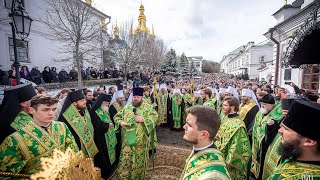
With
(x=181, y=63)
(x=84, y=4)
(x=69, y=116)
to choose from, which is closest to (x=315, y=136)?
(x=69, y=116)

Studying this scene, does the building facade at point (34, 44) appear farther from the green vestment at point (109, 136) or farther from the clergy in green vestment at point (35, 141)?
the clergy in green vestment at point (35, 141)

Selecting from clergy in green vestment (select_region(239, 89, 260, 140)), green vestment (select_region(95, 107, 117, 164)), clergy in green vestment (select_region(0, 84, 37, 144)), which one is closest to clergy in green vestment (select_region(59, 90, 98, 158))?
green vestment (select_region(95, 107, 117, 164))

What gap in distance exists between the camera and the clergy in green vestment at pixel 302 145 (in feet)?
5.33

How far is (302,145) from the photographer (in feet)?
5.56

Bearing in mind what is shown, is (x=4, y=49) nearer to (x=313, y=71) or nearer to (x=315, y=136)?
(x=315, y=136)

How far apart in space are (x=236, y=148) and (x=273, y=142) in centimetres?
79

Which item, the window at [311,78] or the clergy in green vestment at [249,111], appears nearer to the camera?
the clergy in green vestment at [249,111]

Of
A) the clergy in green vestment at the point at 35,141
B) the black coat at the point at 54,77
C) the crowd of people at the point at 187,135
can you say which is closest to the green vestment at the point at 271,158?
the crowd of people at the point at 187,135

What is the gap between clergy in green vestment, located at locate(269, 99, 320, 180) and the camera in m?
1.63

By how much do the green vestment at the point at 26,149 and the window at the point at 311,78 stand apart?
13.1 meters

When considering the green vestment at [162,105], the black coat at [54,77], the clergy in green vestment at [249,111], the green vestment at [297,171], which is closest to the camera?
the green vestment at [297,171]

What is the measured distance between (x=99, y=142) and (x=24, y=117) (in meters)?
2.11

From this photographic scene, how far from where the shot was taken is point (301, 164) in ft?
5.44

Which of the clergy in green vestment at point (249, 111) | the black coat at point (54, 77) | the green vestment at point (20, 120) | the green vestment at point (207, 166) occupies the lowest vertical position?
the clergy in green vestment at point (249, 111)
